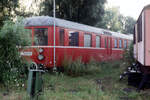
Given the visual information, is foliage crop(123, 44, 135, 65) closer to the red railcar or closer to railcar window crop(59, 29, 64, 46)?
the red railcar

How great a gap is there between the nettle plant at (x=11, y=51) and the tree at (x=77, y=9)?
12.3m

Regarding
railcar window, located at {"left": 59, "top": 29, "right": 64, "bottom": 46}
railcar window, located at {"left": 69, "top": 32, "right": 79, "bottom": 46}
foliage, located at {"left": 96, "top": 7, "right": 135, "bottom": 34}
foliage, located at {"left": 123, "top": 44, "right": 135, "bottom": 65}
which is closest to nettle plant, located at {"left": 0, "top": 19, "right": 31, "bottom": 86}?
railcar window, located at {"left": 59, "top": 29, "right": 64, "bottom": 46}

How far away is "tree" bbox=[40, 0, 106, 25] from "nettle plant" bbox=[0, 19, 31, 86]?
12271 millimetres

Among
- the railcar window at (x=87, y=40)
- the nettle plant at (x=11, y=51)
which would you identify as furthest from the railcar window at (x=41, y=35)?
the railcar window at (x=87, y=40)

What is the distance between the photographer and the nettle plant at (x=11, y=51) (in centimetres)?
635

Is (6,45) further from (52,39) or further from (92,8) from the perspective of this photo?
(92,8)

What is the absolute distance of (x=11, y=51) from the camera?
21.4ft

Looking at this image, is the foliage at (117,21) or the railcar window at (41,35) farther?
the foliage at (117,21)

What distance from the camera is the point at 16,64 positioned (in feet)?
21.9

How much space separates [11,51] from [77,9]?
1328 centimetres

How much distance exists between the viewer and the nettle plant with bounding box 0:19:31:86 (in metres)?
6.35

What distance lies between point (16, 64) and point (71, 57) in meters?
3.32

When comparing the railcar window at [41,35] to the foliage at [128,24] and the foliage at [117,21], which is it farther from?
the foliage at [128,24]

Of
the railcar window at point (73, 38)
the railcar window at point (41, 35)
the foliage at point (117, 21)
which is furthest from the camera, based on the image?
the foliage at point (117, 21)
